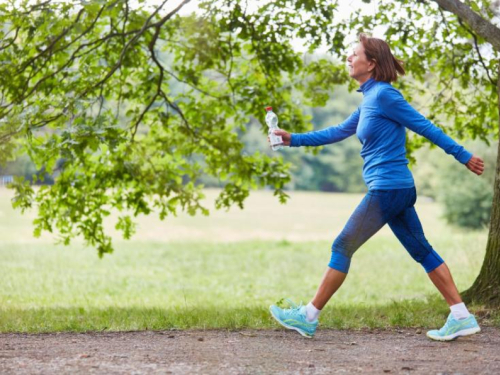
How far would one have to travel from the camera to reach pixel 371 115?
5.02 m

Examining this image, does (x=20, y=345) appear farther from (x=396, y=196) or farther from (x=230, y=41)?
(x=230, y=41)

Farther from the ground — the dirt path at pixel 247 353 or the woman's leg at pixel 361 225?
the woman's leg at pixel 361 225

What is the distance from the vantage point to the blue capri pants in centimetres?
495

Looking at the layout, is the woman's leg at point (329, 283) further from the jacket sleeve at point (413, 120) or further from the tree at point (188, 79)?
the tree at point (188, 79)

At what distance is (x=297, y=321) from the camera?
527 cm

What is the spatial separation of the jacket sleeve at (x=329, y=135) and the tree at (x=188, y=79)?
3158 mm

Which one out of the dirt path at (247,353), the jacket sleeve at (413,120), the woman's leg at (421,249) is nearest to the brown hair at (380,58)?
the jacket sleeve at (413,120)

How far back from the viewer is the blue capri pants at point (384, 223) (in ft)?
16.2

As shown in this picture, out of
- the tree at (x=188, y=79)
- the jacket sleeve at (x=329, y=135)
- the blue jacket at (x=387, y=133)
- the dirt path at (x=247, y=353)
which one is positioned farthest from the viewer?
the tree at (x=188, y=79)

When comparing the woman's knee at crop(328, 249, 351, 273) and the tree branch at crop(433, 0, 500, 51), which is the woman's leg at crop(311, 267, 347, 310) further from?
the tree branch at crop(433, 0, 500, 51)

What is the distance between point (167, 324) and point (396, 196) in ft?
6.89

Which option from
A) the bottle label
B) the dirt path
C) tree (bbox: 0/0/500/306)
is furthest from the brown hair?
tree (bbox: 0/0/500/306)

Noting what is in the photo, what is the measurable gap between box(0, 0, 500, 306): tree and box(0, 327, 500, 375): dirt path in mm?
3256

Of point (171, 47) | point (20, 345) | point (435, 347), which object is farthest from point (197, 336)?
point (171, 47)
